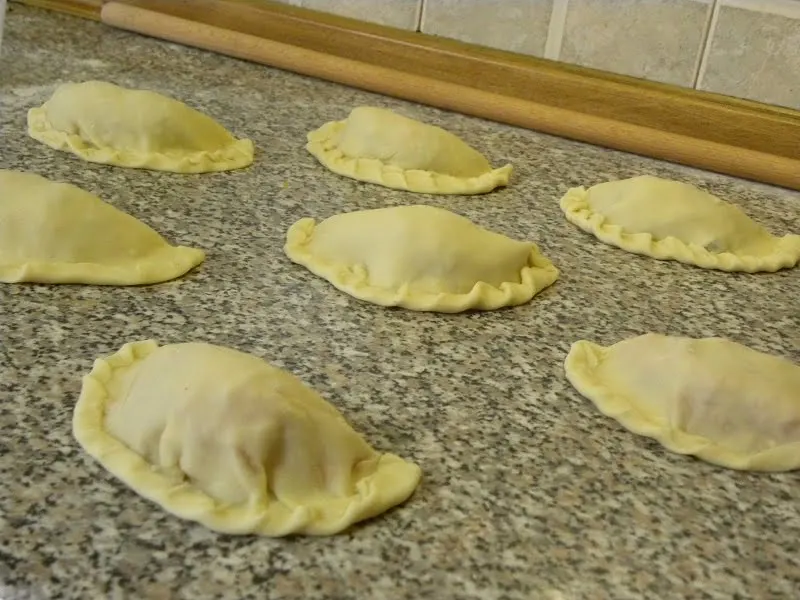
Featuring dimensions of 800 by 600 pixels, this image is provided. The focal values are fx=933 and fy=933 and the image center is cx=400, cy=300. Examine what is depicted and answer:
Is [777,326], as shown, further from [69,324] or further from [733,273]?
[69,324]

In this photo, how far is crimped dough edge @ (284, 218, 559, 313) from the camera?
0.97 m

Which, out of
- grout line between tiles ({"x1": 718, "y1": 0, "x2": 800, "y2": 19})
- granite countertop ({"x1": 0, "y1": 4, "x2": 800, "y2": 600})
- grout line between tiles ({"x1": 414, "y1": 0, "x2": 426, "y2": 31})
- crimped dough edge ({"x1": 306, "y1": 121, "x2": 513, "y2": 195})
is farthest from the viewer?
grout line between tiles ({"x1": 414, "y1": 0, "x2": 426, "y2": 31})

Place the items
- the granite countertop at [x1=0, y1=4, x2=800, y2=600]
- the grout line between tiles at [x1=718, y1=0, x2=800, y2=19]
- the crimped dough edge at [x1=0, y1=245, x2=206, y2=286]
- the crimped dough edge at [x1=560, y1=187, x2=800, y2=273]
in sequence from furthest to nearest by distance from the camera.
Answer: the grout line between tiles at [x1=718, y1=0, x2=800, y2=19], the crimped dough edge at [x1=560, y1=187, x2=800, y2=273], the crimped dough edge at [x1=0, y1=245, x2=206, y2=286], the granite countertop at [x1=0, y1=4, x2=800, y2=600]

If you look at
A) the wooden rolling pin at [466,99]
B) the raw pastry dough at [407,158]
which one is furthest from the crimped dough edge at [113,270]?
the wooden rolling pin at [466,99]

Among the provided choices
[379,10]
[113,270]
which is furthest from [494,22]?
[113,270]

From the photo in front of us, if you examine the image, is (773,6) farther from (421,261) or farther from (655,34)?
(421,261)

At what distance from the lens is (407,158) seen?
1278mm

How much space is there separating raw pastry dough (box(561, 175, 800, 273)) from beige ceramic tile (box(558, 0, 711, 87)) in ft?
1.11

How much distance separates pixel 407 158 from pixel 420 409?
56 cm

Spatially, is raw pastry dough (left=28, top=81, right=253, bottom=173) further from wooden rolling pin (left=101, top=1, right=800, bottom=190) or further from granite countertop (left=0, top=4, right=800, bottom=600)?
wooden rolling pin (left=101, top=1, right=800, bottom=190)

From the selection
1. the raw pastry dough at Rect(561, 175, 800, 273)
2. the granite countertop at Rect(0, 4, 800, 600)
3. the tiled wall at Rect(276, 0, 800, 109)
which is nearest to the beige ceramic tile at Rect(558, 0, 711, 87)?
the tiled wall at Rect(276, 0, 800, 109)

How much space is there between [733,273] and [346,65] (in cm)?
78

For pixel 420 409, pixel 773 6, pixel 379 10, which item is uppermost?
pixel 773 6

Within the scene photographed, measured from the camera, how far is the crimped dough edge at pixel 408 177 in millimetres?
1244
